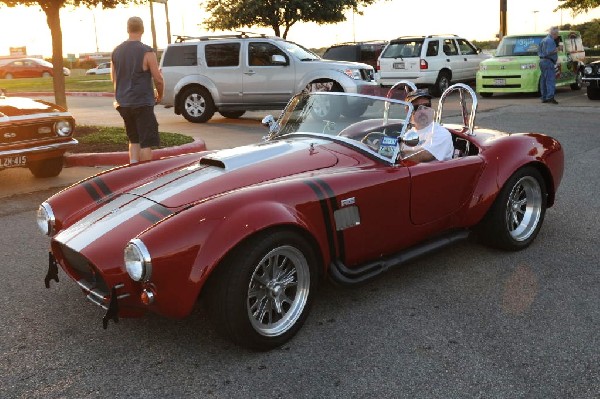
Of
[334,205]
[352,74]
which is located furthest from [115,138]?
[334,205]

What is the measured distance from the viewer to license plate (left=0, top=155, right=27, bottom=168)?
7.44m

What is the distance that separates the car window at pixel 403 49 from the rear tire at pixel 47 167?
12.5 m

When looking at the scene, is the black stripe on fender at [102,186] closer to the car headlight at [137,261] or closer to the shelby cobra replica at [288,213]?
the shelby cobra replica at [288,213]

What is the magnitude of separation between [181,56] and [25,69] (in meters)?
33.5

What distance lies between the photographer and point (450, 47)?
19219 millimetres

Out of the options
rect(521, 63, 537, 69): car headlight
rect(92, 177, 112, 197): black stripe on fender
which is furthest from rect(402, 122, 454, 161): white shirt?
rect(521, 63, 537, 69): car headlight

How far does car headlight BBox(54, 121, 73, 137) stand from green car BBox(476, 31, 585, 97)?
12.7 metres

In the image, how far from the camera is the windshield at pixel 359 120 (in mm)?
4422

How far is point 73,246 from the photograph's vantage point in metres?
3.55

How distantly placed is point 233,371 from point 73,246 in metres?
1.14

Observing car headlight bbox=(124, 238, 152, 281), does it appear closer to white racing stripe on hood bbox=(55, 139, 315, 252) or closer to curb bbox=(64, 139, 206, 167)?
white racing stripe on hood bbox=(55, 139, 315, 252)

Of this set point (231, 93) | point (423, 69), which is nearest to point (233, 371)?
point (231, 93)

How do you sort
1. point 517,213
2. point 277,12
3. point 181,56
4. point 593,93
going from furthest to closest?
point 277,12, point 593,93, point 181,56, point 517,213

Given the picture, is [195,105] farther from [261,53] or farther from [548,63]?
[548,63]
